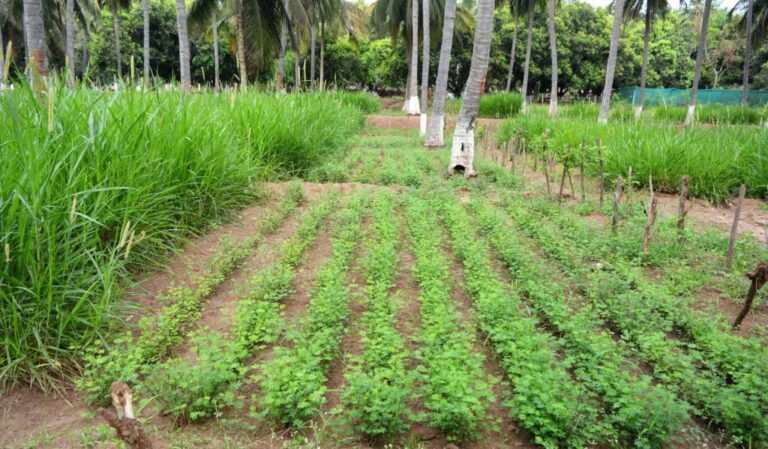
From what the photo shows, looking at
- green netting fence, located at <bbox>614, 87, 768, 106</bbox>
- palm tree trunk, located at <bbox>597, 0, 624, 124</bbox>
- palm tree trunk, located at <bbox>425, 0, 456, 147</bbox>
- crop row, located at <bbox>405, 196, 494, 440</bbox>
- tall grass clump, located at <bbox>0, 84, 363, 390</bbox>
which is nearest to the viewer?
crop row, located at <bbox>405, 196, 494, 440</bbox>

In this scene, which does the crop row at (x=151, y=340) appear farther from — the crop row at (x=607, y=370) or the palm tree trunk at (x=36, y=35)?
the palm tree trunk at (x=36, y=35)

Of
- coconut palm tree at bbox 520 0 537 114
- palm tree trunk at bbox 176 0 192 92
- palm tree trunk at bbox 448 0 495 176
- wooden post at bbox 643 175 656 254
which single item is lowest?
wooden post at bbox 643 175 656 254

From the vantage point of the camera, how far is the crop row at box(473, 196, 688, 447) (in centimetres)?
218

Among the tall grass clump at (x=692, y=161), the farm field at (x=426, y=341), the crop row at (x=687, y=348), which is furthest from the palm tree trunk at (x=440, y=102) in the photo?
the crop row at (x=687, y=348)

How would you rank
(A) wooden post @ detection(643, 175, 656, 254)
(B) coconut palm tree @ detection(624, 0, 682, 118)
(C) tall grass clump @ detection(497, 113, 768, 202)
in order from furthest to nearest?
1. (B) coconut palm tree @ detection(624, 0, 682, 118)
2. (C) tall grass clump @ detection(497, 113, 768, 202)
3. (A) wooden post @ detection(643, 175, 656, 254)

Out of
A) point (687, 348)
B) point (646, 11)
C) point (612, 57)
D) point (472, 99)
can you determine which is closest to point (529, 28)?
point (646, 11)

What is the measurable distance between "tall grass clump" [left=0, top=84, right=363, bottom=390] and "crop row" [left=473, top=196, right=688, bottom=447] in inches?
94.6

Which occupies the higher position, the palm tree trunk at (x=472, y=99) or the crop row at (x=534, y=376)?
the palm tree trunk at (x=472, y=99)

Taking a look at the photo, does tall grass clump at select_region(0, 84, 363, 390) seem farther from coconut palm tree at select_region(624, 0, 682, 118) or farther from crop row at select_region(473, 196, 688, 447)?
coconut palm tree at select_region(624, 0, 682, 118)

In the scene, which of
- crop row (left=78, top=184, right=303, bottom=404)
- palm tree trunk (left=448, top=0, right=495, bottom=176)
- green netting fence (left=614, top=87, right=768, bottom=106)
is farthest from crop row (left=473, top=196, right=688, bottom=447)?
green netting fence (left=614, top=87, right=768, bottom=106)

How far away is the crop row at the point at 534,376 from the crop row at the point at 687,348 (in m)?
0.49

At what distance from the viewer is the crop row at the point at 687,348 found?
7.57ft

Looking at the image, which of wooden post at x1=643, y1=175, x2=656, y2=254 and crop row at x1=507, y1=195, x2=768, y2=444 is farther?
wooden post at x1=643, y1=175, x2=656, y2=254

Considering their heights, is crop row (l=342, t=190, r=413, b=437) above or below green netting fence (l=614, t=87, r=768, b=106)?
below
